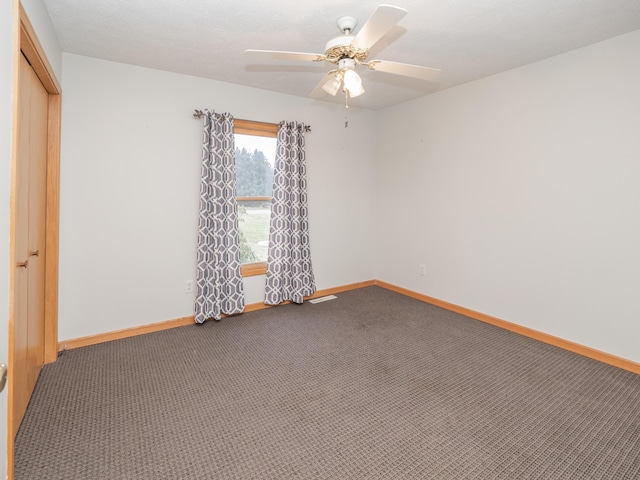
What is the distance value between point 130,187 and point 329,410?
2.56 metres

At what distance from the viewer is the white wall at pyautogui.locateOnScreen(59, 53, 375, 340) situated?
115 inches

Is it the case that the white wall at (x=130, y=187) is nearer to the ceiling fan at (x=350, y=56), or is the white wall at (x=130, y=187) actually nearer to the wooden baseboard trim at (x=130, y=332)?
the wooden baseboard trim at (x=130, y=332)

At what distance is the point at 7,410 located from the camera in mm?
1180

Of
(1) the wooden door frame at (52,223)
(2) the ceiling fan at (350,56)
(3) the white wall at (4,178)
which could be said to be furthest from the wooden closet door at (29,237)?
(2) the ceiling fan at (350,56)

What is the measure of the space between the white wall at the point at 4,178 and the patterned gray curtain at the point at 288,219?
2778 millimetres

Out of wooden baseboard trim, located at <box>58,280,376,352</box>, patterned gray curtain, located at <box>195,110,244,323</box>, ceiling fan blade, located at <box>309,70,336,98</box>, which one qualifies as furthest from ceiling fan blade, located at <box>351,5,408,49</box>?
wooden baseboard trim, located at <box>58,280,376,352</box>

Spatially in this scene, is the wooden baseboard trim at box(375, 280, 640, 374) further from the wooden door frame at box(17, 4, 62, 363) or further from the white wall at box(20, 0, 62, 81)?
the white wall at box(20, 0, 62, 81)

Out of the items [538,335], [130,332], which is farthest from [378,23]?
[130,332]

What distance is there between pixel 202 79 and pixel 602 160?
359 cm

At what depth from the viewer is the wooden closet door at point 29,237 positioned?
1888 millimetres

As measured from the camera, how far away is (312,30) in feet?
8.01

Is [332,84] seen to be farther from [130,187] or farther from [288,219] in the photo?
[130,187]

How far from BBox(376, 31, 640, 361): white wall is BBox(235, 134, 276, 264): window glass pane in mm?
1773

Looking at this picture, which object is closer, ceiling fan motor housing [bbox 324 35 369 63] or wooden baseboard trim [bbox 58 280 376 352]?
ceiling fan motor housing [bbox 324 35 369 63]
